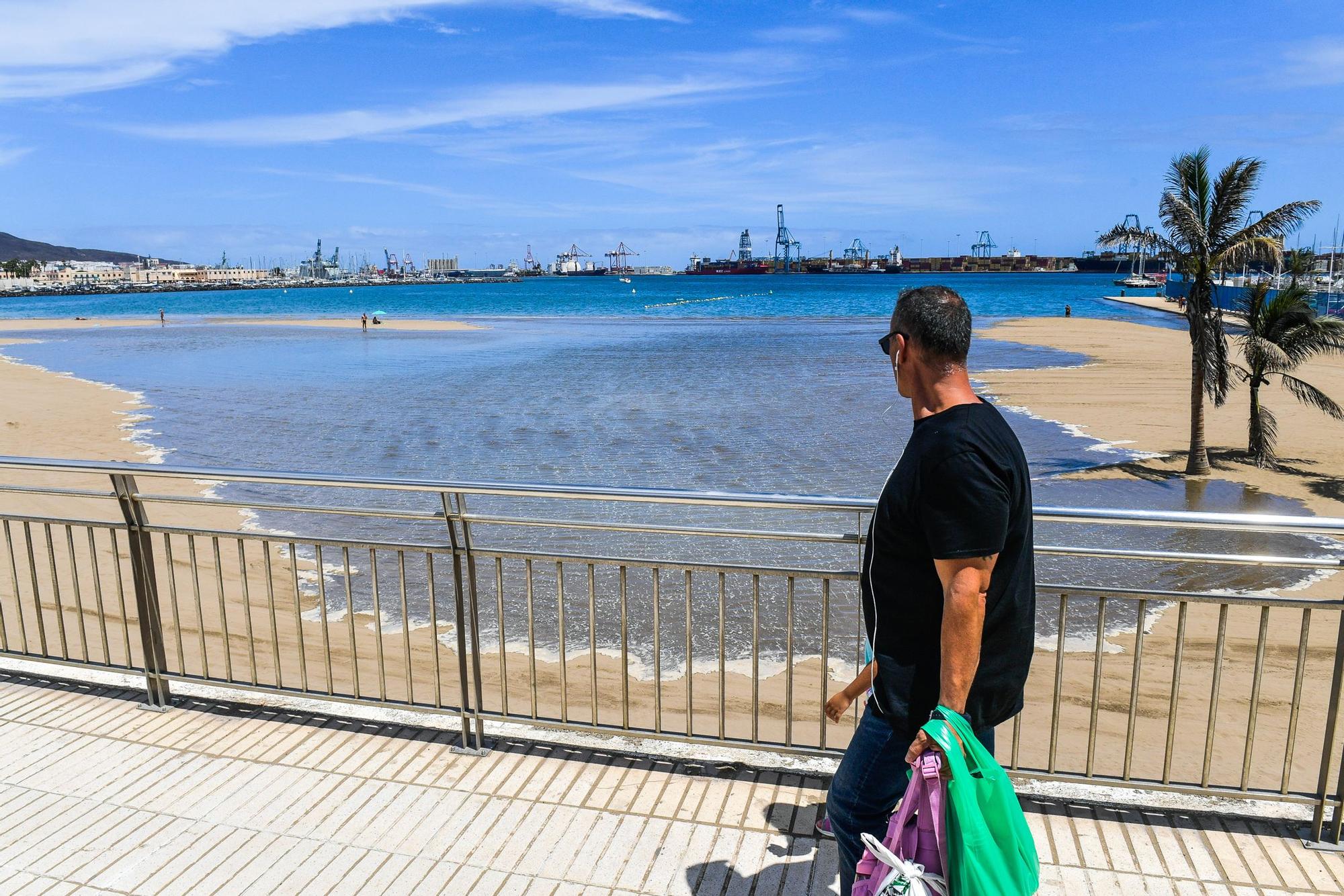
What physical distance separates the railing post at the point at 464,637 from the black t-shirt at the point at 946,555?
85.4 inches

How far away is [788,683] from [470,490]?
5.38ft

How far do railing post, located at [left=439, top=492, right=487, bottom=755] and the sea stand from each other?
6.10 ft

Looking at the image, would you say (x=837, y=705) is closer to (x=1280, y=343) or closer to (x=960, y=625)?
(x=960, y=625)

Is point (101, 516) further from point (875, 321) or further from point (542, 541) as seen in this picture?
point (875, 321)

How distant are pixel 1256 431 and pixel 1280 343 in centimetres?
172

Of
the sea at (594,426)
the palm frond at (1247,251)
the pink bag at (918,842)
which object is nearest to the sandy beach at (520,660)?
the sea at (594,426)

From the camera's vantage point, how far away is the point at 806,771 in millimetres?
4320

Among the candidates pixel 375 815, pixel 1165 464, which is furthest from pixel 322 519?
pixel 1165 464

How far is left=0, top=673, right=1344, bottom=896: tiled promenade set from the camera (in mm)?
3590

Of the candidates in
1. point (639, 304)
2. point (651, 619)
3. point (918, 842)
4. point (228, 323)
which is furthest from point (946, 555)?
point (639, 304)

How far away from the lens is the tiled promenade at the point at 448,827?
3.59m

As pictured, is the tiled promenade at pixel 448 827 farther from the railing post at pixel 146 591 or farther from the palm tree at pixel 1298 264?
the palm tree at pixel 1298 264

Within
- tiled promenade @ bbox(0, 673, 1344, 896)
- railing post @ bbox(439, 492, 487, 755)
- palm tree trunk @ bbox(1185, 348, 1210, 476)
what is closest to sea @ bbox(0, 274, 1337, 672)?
palm tree trunk @ bbox(1185, 348, 1210, 476)

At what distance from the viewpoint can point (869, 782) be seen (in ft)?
9.48
